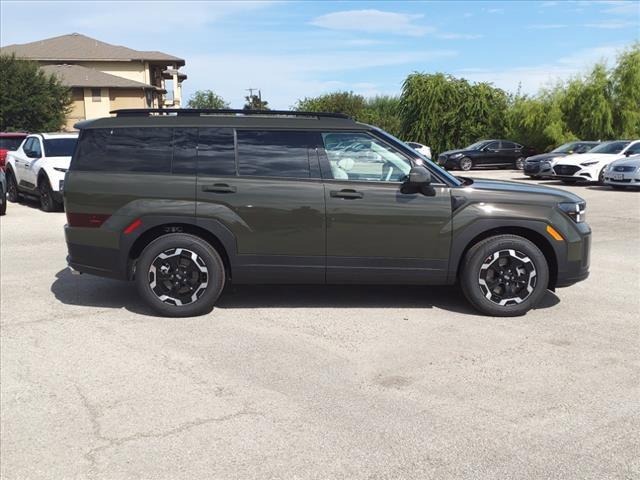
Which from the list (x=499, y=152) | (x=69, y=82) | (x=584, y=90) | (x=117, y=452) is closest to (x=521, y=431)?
(x=117, y=452)

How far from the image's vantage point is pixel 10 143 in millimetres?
19312

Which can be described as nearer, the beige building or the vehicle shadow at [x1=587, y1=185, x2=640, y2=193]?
the vehicle shadow at [x1=587, y1=185, x2=640, y2=193]

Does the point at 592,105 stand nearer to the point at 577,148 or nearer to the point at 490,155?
the point at 490,155

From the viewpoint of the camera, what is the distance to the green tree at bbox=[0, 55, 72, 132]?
1597 inches

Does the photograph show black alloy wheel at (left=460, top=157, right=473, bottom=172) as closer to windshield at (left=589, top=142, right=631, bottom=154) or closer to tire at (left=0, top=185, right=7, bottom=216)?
windshield at (left=589, top=142, right=631, bottom=154)

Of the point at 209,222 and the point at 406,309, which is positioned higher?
the point at 209,222

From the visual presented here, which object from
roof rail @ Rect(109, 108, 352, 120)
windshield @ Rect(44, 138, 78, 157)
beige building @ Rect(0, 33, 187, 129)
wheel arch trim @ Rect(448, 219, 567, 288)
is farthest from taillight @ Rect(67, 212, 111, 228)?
beige building @ Rect(0, 33, 187, 129)

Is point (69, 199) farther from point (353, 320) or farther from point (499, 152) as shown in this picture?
point (499, 152)

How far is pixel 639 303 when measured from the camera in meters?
6.37

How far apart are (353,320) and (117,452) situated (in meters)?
2.75

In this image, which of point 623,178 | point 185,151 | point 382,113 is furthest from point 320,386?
point 382,113

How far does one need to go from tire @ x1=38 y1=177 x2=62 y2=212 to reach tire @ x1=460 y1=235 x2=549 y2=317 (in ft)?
34.7

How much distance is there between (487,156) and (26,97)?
29.3 m

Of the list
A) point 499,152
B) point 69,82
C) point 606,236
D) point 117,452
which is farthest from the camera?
point 69,82
